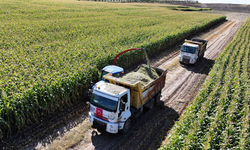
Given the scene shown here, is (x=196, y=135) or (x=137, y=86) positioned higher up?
(x=137, y=86)

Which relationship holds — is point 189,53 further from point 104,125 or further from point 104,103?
point 104,125

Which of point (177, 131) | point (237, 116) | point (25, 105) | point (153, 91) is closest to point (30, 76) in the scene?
point (25, 105)

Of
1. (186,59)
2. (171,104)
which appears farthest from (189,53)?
(171,104)

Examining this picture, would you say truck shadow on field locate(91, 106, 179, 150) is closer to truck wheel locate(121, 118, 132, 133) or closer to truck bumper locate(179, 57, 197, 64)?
truck wheel locate(121, 118, 132, 133)

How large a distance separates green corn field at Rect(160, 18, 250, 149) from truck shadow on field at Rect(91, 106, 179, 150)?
103 centimetres

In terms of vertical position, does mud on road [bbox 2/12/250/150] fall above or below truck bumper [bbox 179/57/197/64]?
below

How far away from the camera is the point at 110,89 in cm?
1043

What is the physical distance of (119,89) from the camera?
10.5 metres

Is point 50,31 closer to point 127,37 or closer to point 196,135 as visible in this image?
point 127,37

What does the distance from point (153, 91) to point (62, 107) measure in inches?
247

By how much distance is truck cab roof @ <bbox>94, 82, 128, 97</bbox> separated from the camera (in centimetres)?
1012

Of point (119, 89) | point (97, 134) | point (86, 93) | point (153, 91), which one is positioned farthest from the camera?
point (86, 93)

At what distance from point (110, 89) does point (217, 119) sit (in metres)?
5.72

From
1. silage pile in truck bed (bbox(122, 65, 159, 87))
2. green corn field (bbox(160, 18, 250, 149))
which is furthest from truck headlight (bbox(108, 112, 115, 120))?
green corn field (bbox(160, 18, 250, 149))
